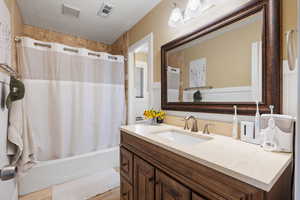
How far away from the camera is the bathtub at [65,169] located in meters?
1.69

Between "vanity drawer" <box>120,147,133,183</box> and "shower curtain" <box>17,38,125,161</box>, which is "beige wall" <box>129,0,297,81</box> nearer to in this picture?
"shower curtain" <box>17,38,125,161</box>

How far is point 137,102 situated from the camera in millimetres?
3162

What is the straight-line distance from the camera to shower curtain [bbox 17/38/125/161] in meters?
1.75

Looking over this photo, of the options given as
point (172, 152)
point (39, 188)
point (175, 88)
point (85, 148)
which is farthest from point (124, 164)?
point (39, 188)

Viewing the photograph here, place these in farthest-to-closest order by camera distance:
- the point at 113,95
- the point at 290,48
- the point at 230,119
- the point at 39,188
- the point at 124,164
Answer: the point at 113,95
the point at 39,188
the point at 124,164
the point at 230,119
the point at 290,48

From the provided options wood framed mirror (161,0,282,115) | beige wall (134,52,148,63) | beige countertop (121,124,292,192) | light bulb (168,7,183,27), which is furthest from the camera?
beige wall (134,52,148,63)

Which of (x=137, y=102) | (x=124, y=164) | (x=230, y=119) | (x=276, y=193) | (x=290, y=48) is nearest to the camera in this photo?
(x=276, y=193)

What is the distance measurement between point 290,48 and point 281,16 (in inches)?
8.7

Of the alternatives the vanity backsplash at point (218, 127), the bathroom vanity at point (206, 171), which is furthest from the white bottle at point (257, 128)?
the vanity backsplash at point (218, 127)

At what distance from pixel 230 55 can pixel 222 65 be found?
9cm

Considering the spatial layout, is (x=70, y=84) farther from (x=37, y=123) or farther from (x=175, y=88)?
(x=175, y=88)

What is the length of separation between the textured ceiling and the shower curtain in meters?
0.50

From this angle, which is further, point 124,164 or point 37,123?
point 37,123

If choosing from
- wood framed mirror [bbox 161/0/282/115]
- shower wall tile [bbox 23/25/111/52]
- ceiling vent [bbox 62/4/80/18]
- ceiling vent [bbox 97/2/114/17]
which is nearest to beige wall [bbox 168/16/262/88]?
wood framed mirror [bbox 161/0/282/115]
